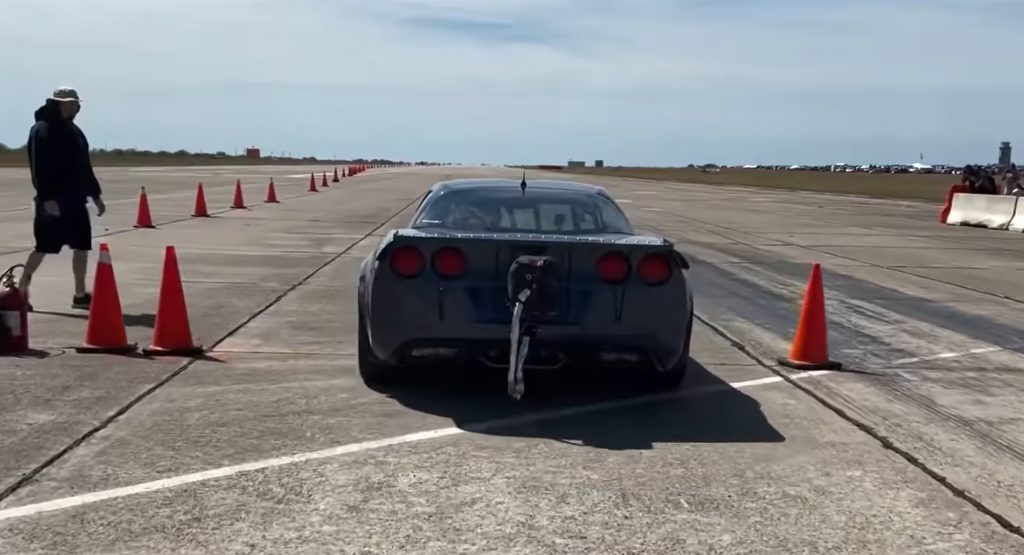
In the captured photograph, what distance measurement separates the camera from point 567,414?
6.43 metres

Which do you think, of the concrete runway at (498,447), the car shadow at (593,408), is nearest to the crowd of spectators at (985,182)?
the concrete runway at (498,447)

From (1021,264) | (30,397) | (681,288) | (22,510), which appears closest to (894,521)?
(681,288)

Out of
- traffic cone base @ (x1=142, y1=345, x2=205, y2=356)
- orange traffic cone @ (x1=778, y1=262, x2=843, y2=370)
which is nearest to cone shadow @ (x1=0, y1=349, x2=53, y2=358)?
traffic cone base @ (x1=142, y1=345, x2=205, y2=356)

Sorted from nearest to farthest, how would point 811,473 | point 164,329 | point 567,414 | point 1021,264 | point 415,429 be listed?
point 811,473
point 415,429
point 567,414
point 164,329
point 1021,264

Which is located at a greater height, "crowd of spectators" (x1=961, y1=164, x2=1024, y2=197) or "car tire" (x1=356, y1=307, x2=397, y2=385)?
"crowd of spectators" (x1=961, y1=164, x2=1024, y2=197)

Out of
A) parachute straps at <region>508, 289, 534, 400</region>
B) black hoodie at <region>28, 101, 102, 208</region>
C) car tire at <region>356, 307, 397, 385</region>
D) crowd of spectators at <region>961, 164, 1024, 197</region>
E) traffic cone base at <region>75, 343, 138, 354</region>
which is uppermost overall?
black hoodie at <region>28, 101, 102, 208</region>

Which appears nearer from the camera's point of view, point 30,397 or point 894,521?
point 894,521

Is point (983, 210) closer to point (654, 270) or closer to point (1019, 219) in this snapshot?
point (1019, 219)

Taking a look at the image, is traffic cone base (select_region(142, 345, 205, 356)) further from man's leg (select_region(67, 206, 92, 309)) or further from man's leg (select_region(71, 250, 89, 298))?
man's leg (select_region(71, 250, 89, 298))

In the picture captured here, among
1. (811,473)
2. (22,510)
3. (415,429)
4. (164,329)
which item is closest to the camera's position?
(22,510)

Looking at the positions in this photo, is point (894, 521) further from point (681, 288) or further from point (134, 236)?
point (134, 236)

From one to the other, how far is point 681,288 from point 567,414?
0.97m

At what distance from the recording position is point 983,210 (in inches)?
1118

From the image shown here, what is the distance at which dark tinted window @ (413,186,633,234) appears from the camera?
7184 mm
